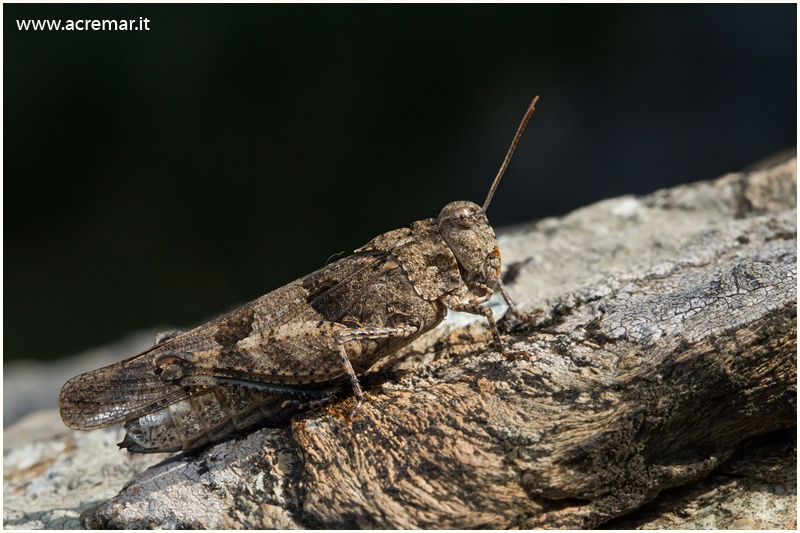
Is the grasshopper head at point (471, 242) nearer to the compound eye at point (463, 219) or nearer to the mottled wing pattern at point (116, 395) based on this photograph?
the compound eye at point (463, 219)

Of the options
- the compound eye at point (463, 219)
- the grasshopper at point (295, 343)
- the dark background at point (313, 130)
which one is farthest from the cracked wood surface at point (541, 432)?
the dark background at point (313, 130)

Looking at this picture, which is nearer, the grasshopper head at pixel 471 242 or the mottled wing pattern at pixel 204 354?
the mottled wing pattern at pixel 204 354

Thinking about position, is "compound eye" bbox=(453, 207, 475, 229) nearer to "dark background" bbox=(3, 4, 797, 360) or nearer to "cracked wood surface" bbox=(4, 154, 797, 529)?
"cracked wood surface" bbox=(4, 154, 797, 529)

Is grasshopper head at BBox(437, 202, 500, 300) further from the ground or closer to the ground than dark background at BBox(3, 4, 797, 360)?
closer to the ground

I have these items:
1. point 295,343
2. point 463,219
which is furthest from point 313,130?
point 295,343

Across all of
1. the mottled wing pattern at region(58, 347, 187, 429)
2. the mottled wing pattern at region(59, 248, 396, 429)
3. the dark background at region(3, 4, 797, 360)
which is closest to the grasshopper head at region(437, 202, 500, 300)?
the mottled wing pattern at region(59, 248, 396, 429)

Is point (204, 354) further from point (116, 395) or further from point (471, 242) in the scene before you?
point (471, 242)

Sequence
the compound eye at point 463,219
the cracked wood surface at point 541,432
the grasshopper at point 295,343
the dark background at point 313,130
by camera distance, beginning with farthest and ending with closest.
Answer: the dark background at point 313,130 < the compound eye at point 463,219 < the grasshopper at point 295,343 < the cracked wood surface at point 541,432
